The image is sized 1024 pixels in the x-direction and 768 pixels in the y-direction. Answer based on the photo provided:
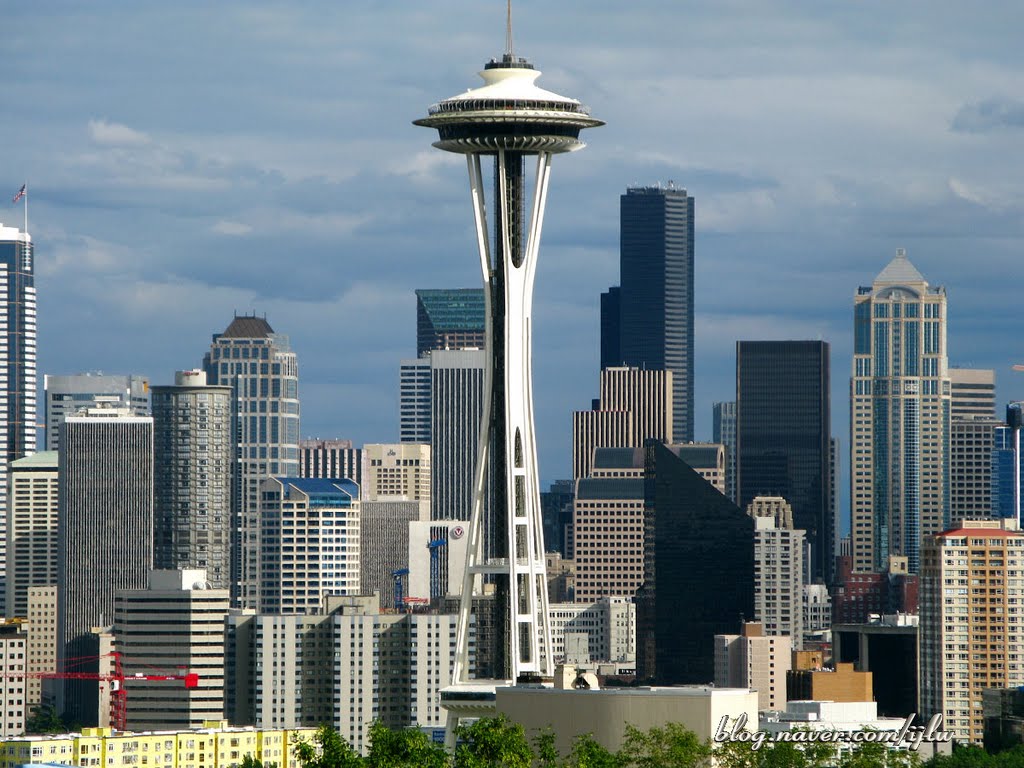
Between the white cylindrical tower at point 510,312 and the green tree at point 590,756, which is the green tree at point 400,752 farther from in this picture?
the white cylindrical tower at point 510,312

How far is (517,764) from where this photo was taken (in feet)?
294

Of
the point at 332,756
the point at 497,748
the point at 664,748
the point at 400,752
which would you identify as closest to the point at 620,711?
the point at 664,748

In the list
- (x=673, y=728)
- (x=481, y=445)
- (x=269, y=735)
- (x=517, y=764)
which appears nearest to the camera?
(x=517, y=764)

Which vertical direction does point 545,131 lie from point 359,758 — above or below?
above

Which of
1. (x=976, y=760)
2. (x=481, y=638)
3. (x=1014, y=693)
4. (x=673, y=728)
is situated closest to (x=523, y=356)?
(x=481, y=638)

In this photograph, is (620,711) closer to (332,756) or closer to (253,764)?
(332,756)

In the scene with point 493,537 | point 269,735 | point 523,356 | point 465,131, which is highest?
point 465,131

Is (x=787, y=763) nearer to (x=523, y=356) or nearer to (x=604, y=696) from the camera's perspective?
(x=604, y=696)

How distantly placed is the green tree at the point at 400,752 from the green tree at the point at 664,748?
7.38m

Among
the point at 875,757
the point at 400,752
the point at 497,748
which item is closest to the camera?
the point at 497,748

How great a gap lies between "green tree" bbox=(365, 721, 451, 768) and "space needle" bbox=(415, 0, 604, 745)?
48.4 m

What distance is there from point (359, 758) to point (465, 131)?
56373mm

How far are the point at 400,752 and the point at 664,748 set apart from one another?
10.4 metres

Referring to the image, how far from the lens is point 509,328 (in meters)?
142
